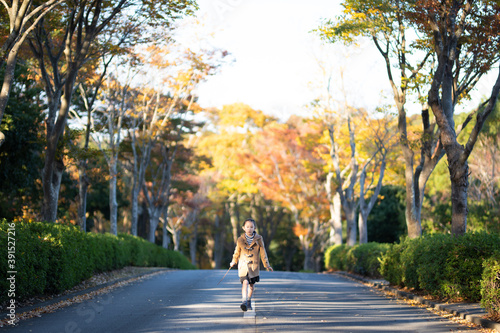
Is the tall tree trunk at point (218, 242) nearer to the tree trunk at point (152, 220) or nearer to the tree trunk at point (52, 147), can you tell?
the tree trunk at point (152, 220)

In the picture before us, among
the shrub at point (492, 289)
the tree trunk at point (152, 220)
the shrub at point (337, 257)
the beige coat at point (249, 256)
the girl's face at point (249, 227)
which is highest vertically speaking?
the tree trunk at point (152, 220)

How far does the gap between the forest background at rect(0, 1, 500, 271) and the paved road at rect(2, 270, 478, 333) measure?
3958 millimetres

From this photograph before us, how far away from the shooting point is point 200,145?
50156mm

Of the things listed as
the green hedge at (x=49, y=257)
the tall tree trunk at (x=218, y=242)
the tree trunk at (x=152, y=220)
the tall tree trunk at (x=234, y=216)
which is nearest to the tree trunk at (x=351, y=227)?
the tree trunk at (x=152, y=220)

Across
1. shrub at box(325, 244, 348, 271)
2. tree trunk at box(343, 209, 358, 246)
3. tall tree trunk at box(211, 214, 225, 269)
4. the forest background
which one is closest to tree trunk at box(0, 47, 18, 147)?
the forest background

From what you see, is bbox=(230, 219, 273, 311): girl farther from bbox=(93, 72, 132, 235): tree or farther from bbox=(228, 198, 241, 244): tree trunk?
bbox=(228, 198, 241, 244): tree trunk

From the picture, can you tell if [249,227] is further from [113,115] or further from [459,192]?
[113,115]

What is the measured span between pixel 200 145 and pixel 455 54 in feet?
122

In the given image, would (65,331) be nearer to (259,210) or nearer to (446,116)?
(446,116)

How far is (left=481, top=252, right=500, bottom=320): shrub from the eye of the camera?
8.34 meters

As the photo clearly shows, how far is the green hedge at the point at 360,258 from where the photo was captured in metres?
19.3

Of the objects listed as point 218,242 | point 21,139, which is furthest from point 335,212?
point 218,242

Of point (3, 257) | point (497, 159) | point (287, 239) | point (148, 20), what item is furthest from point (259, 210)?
point (3, 257)

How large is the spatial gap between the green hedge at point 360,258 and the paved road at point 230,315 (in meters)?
5.22
